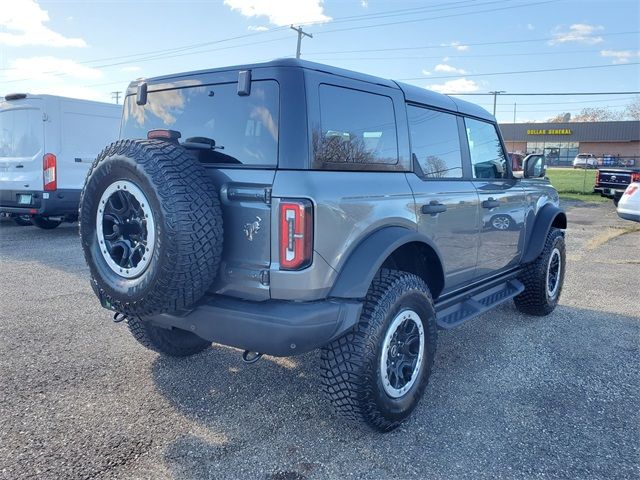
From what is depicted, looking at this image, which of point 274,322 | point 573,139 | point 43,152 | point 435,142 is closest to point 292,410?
point 274,322

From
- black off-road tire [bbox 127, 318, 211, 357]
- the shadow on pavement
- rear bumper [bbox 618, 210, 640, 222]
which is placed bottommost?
the shadow on pavement

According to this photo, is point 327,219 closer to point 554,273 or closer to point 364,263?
point 364,263

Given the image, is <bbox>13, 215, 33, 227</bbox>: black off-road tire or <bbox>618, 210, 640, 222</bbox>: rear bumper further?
<bbox>13, 215, 33, 227</bbox>: black off-road tire

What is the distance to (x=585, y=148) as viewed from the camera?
68750 millimetres

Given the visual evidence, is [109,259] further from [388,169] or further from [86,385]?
[388,169]

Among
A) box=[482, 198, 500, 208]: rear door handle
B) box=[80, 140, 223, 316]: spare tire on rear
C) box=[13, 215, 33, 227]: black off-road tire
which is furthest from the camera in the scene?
box=[13, 215, 33, 227]: black off-road tire

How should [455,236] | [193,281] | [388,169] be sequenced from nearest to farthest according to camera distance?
[193,281] → [388,169] → [455,236]

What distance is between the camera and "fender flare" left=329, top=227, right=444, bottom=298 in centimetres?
265

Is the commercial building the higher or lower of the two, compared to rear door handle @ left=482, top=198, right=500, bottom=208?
higher

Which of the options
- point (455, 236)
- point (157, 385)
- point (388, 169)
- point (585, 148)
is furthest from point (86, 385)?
point (585, 148)

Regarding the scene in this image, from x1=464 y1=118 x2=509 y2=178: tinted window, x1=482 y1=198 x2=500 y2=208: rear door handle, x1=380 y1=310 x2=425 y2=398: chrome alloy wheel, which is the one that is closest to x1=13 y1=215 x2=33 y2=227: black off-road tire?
x1=464 y1=118 x2=509 y2=178: tinted window

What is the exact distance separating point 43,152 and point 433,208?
759 cm

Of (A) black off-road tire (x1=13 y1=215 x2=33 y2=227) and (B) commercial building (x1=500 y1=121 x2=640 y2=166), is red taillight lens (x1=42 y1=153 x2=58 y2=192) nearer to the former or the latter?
(A) black off-road tire (x1=13 y1=215 x2=33 y2=227)

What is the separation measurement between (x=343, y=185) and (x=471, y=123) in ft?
6.70
